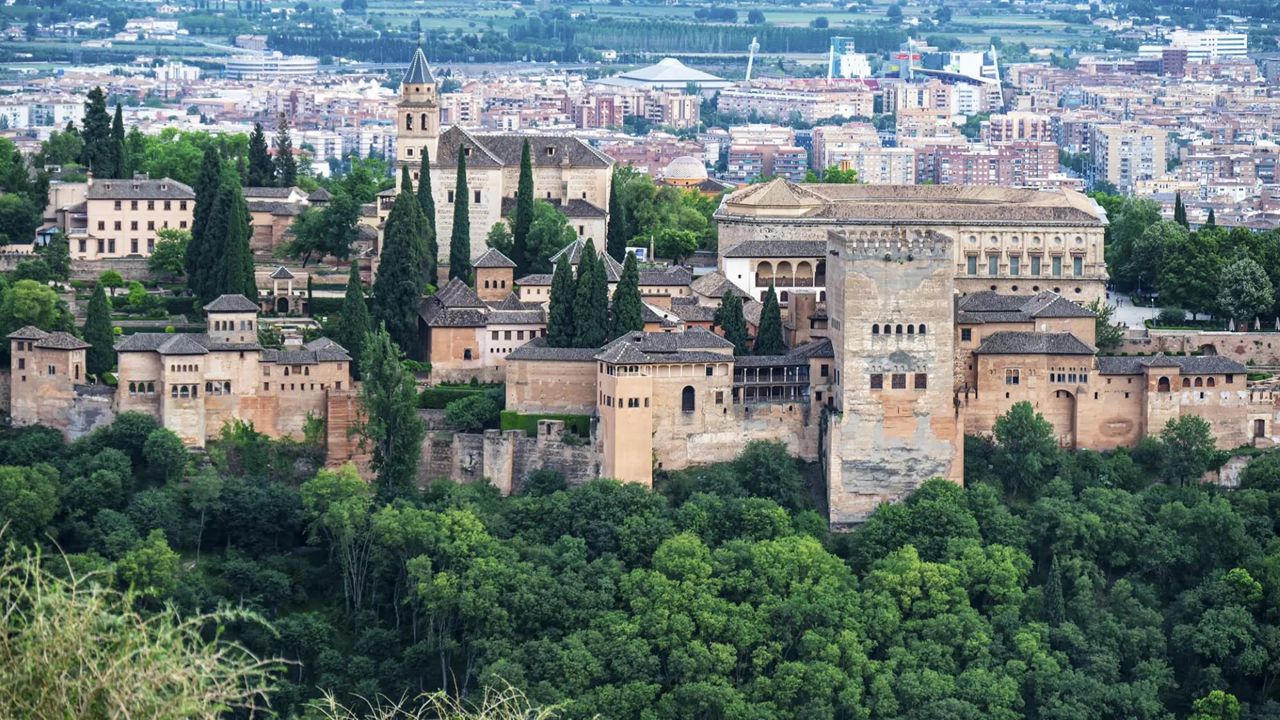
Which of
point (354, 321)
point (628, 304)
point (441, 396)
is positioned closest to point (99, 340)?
point (354, 321)

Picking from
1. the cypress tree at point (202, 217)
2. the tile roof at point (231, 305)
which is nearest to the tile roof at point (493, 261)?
the cypress tree at point (202, 217)

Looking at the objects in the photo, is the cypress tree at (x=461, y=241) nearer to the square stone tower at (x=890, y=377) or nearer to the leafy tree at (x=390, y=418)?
the leafy tree at (x=390, y=418)

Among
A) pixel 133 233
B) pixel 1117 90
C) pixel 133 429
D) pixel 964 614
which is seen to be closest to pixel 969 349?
pixel 964 614

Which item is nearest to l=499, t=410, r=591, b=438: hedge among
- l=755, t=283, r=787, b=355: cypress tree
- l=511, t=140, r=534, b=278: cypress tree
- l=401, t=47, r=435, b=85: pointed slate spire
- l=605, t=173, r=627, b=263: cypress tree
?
l=755, t=283, r=787, b=355: cypress tree

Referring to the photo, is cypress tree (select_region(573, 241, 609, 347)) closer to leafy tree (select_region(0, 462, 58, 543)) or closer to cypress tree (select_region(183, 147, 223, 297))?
cypress tree (select_region(183, 147, 223, 297))

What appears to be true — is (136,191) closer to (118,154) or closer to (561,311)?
(118,154)

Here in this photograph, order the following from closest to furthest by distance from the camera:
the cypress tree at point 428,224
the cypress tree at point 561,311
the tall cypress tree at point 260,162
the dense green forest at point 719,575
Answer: the dense green forest at point 719,575, the cypress tree at point 561,311, the cypress tree at point 428,224, the tall cypress tree at point 260,162
